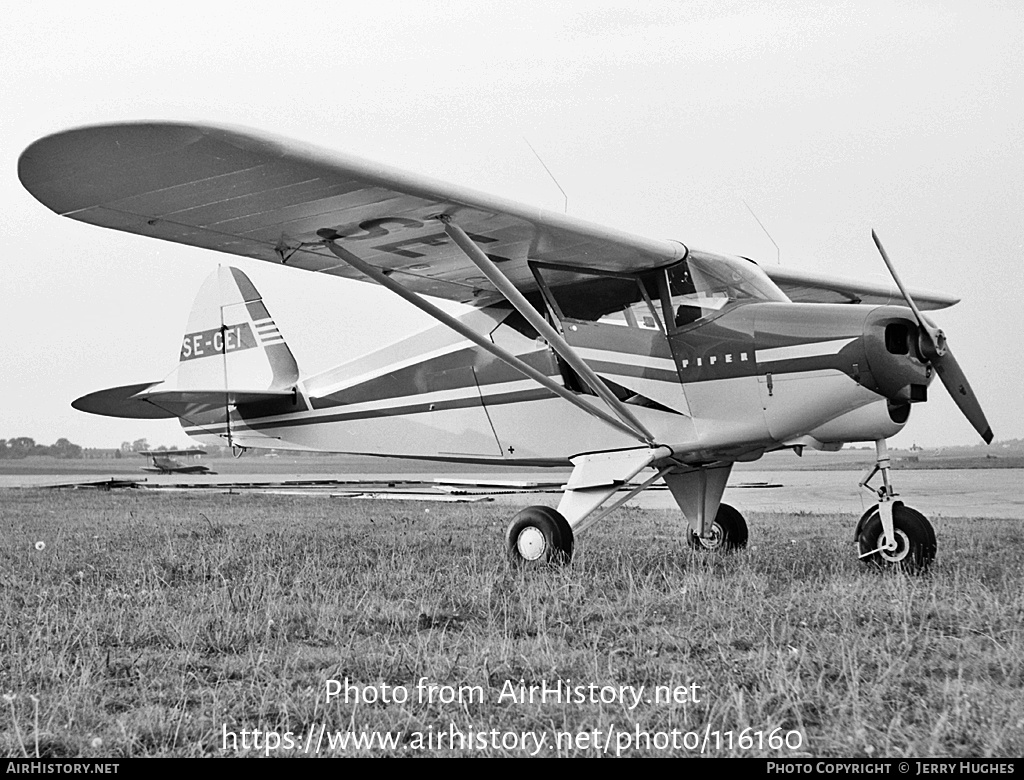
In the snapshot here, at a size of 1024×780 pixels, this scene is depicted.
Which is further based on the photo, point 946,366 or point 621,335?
point 621,335

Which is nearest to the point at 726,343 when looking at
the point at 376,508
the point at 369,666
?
the point at 369,666

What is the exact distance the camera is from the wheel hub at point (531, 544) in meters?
6.94

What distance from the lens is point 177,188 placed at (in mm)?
Result: 5852

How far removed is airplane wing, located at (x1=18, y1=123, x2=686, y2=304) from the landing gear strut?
8.09ft

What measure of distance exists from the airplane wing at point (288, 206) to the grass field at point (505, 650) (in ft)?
8.00

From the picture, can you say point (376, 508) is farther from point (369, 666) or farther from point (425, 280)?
point (369, 666)

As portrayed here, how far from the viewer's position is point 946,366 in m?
6.48

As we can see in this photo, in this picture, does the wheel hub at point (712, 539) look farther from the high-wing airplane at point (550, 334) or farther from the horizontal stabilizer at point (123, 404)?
the horizontal stabilizer at point (123, 404)

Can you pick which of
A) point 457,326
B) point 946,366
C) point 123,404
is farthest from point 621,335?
point 123,404

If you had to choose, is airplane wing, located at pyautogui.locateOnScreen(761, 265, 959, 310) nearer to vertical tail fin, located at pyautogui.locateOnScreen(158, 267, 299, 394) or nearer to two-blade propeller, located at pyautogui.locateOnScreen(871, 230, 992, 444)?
two-blade propeller, located at pyautogui.locateOnScreen(871, 230, 992, 444)

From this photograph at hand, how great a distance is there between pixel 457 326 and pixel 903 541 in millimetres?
3641

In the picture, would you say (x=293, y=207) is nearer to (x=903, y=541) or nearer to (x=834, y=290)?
(x=903, y=541)

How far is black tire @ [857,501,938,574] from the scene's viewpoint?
6258mm

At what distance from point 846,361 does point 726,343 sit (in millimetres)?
959
